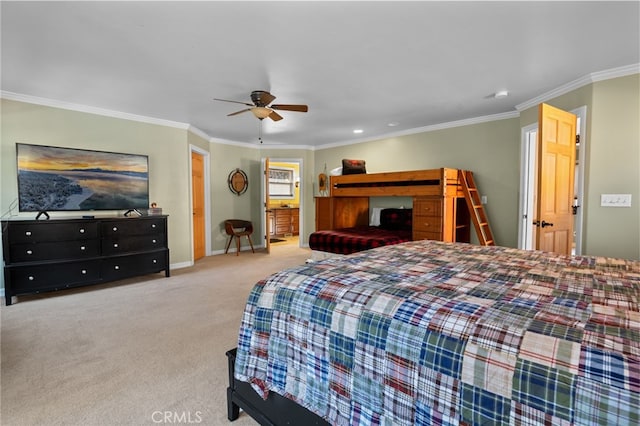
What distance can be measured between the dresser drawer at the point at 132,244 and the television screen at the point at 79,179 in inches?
23.0

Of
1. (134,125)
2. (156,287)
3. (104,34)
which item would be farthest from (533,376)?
(134,125)

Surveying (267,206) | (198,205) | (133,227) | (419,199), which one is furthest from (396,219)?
(133,227)

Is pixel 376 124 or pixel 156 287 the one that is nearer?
pixel 156 287

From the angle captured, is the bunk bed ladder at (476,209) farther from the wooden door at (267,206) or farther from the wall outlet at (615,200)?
the wooden door at (267,206)

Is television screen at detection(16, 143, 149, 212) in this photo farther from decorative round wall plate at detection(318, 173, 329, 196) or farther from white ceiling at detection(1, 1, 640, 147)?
decorative round wall plate at detection(318, 173, 329, 196)

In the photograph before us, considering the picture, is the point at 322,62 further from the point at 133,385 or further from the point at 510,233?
the point at 510,233

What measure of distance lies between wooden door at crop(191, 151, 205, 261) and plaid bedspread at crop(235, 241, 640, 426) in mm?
4739

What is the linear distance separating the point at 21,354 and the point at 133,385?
113cm

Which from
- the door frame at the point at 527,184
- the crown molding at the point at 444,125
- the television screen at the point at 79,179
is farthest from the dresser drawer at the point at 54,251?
the door frame at the point at 527,184

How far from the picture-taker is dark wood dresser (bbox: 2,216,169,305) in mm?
3400

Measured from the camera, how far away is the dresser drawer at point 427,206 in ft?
14.2

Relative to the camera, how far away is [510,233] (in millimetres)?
4504

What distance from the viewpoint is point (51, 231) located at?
11.7 feet

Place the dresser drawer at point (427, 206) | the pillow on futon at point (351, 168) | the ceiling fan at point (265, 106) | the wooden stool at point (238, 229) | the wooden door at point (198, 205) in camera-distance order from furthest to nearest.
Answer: the wooden stool at point (238, 229)
the wooden door at point (198, 205)
the pillow on futon at point (351, 168)
the dresser drawer at point (427, 206)
the ceiling fan at point (265, 106)
